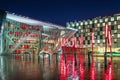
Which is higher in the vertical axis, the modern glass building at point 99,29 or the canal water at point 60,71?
the modern glass building at point 99,29

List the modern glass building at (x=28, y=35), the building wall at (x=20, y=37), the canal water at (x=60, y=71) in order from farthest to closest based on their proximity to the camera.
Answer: the building wall at (x=20, y=37)
the modern glass building at (x=28, y=35)
the canal water at (x=60, y=71)

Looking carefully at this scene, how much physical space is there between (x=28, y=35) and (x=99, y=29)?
44198 mm

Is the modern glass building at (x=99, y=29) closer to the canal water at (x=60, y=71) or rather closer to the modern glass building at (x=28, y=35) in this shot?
the modern glass building at (x=28, y=35)

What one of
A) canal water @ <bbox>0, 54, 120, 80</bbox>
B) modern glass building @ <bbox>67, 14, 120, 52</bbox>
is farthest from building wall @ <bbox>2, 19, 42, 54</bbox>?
modern glass building @ <bbox>67, 14, 120, 52</bbox>

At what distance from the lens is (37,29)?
64062mm

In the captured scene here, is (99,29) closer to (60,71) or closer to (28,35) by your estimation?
(28,35)

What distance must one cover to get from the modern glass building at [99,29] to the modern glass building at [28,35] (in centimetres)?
2952

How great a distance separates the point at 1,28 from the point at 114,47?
4957 centimetres

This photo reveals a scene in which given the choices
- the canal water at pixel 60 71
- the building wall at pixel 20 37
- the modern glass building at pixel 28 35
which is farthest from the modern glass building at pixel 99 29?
the canal water at pixel 60 71

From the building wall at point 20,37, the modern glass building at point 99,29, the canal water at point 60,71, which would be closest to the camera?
the canal water at point 60,71

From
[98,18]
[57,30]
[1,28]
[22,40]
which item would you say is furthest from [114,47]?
[1,28]

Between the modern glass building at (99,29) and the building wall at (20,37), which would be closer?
the building wall at (20,37)

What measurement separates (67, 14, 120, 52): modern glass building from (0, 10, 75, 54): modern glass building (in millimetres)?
29521

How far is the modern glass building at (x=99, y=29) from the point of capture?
309ft
